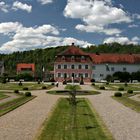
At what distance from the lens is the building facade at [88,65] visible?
256 feet

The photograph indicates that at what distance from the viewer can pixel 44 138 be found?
37.7 feet

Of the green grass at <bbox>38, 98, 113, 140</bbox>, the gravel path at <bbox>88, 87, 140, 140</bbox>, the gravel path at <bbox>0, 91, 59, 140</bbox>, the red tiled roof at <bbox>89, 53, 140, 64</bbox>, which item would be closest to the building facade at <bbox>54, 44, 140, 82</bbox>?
the red tiled roof at <bbox>89, 53, 140, 64</bbox>

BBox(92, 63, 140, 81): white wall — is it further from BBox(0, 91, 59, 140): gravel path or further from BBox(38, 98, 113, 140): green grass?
BBox(38, 98, 113, 140): green grass

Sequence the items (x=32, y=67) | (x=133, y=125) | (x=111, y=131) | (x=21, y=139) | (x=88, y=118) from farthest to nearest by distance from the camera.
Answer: (x=32, y=67)
(x=88, y=118)
(x=133, y=125)
(x=111, y=131)
(x=21, y=139)

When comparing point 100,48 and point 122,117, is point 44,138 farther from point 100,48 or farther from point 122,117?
point 100,48

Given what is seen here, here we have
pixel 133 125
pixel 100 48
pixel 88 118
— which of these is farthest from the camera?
pixel 100 48

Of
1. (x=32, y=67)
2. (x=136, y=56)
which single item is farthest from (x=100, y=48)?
(x=136, y=56)

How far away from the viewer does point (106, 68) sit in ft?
262

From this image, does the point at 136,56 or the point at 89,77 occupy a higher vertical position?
the point at 136,56

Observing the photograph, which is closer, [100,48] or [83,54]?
[83,54]

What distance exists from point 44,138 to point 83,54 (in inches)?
2646

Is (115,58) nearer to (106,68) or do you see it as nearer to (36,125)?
(106,68)

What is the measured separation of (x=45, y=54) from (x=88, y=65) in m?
73.4

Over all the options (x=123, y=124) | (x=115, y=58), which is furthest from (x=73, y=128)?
(x=115, y=58)
